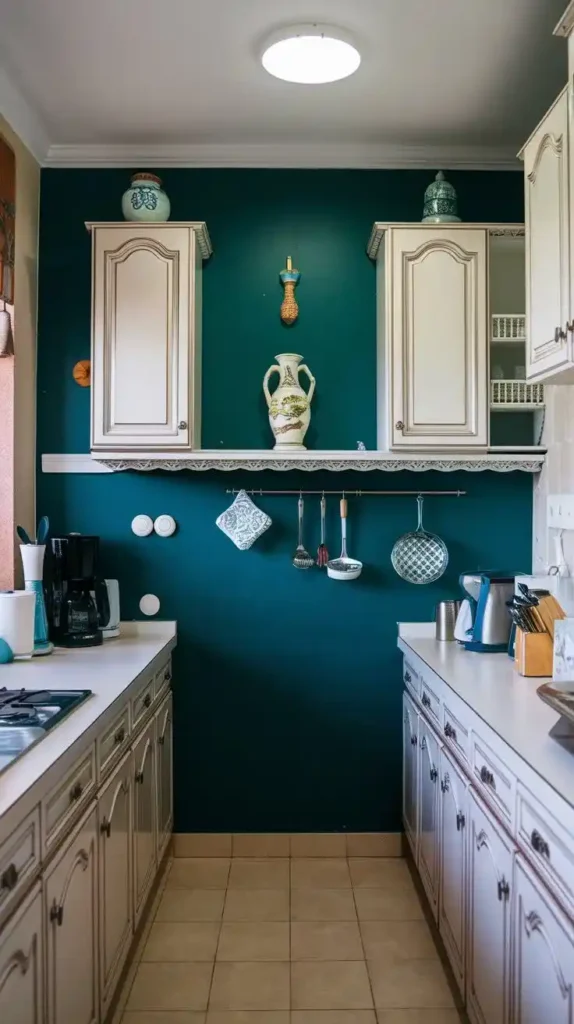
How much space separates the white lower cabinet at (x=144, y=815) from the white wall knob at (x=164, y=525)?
728mm

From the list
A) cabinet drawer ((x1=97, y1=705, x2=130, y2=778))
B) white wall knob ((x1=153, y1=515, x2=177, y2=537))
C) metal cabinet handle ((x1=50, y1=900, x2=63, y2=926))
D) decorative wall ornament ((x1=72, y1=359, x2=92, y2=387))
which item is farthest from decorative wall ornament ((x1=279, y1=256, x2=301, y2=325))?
metal cabinet handle ((x1=50, y1=900, x2=63, y2=926))

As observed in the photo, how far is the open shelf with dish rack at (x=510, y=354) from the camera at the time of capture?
2.76 meters

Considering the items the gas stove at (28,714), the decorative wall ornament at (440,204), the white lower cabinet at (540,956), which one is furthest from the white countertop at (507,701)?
the decorative wall ornament at (440,204)

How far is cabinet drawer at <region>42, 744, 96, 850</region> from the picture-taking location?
1.48 metres

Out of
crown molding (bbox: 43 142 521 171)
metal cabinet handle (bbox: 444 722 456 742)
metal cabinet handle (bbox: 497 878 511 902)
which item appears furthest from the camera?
crown molding (bbox: 43 142 521 171)

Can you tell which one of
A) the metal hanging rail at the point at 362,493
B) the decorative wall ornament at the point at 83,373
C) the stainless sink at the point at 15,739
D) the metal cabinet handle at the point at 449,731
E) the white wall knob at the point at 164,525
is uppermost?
the decorative wall ornament at the point at 83,373

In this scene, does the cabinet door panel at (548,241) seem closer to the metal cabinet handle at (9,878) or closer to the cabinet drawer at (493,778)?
the cabinet drawer at (493,778)

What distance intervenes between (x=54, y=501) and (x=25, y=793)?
71.4 inches

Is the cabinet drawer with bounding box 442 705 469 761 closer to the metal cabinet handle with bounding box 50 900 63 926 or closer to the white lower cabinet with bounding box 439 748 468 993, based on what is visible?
the white lower cabinet with bounding box 439 748 468 993

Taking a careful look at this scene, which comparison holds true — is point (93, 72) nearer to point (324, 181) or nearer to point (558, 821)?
point (324, 181)

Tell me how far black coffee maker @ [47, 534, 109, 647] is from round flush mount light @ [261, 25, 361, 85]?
5.23 ft

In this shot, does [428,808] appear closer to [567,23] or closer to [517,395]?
[517,395]

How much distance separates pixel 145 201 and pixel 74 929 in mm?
2224

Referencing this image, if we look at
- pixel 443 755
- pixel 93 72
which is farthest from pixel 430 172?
pixel 443 755
